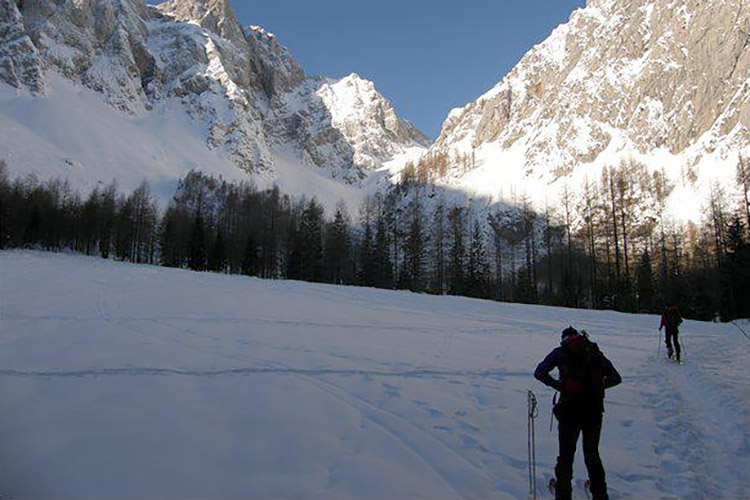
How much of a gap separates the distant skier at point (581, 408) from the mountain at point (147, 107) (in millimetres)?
100628

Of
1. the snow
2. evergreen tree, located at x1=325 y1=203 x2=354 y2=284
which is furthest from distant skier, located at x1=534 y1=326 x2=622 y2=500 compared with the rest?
the snow

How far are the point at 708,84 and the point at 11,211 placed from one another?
11758 centimetres

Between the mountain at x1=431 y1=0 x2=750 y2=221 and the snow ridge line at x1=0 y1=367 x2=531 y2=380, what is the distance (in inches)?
3145

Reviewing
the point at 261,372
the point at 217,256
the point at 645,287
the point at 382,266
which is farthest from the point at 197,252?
the point at 645,287

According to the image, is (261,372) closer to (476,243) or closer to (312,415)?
(312,415)

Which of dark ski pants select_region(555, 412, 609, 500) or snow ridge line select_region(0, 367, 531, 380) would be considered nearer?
dark ski pants select_region(555, 412, 609, 500)

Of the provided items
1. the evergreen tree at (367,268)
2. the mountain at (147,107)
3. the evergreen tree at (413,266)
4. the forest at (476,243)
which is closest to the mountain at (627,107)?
the forest at (476,243)

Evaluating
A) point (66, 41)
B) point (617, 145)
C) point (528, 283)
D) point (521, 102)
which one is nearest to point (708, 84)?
point (617, 145)

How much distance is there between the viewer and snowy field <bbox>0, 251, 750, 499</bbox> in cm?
492

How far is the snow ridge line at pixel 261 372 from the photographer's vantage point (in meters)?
7.84

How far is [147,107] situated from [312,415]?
534ft

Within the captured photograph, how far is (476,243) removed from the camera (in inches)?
2296

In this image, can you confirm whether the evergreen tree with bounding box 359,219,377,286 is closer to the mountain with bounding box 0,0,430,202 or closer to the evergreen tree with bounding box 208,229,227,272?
the evergreen tree with bounding box 208,229,227,272

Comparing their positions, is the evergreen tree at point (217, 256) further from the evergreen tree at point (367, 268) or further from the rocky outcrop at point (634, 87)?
the rocky outcrop at point (634, 87)
